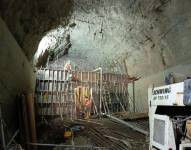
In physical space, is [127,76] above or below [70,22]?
below

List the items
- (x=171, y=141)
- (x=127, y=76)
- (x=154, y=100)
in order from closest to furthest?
(x=171, y=141), (x=154, y=100), (x=127, y=76)

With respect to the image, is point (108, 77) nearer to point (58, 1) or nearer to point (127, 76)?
point (127, 76)

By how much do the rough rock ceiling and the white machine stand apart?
3.31m

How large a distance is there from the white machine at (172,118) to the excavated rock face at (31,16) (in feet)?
10.6

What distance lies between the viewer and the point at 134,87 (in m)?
12.2

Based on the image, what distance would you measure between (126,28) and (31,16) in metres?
4.51

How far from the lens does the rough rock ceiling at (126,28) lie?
695 cm

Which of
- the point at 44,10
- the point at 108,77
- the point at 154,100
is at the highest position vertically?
the point at 44,10

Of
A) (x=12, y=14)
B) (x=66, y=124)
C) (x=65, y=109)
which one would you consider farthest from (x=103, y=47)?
(x=12, y=14)

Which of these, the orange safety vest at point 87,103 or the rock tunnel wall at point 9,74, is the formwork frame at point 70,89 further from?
the rock tunnel wall at point 9,74

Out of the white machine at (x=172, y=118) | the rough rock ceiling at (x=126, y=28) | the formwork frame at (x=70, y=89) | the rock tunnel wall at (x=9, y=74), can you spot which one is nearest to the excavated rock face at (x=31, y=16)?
the rough rock ceiling at (x=126, y=28)

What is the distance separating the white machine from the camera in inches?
110

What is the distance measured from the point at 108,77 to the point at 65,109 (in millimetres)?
2892

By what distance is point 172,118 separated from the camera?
2.96 metres
